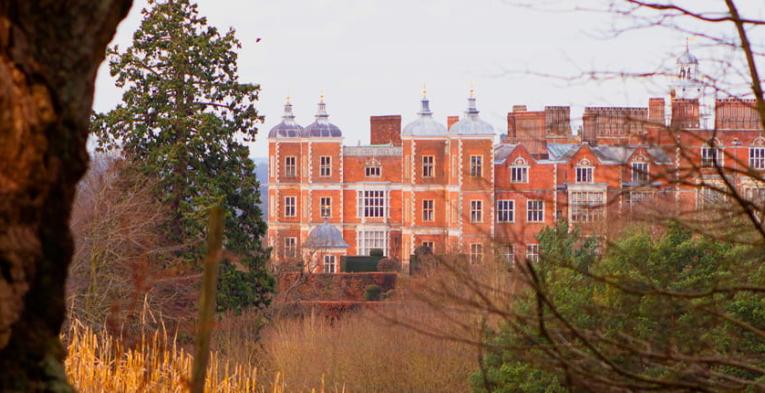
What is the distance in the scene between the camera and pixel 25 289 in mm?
1883

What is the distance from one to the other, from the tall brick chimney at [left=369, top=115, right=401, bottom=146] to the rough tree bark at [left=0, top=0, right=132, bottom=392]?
55511 millimetres

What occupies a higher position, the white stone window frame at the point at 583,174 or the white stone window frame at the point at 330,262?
the white stone window frame at the point at 583,174

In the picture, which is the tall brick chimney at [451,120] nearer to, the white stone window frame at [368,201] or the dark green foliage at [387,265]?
the white stone window frame at [368,201]

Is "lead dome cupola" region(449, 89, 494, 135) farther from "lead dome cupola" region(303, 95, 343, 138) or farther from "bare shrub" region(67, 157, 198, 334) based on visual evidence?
"bare shrub" region(67, 157, 198, 334)

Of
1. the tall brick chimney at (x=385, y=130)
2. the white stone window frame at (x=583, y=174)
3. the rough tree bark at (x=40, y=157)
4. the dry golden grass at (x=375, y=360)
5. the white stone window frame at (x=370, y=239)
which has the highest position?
the tall brick chimney at (x=385, y=130)

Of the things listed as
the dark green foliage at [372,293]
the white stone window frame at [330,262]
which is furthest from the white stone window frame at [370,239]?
the dark green foliage at [372,293]

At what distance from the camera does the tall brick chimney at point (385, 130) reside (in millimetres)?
57562

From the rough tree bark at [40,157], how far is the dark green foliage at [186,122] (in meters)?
22.2

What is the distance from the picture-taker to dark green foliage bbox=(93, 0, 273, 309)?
24.3 meters

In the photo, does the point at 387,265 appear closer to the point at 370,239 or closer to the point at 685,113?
the point at 370,239

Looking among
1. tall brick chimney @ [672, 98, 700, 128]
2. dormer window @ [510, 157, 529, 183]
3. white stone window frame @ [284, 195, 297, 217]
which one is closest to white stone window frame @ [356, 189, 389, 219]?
white stone window frame @ [284, 195, 297, 217]

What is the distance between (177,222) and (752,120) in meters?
20.6

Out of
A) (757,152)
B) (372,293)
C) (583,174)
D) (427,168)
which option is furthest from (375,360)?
(427,168)

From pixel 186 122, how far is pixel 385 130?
3370 centimetres
